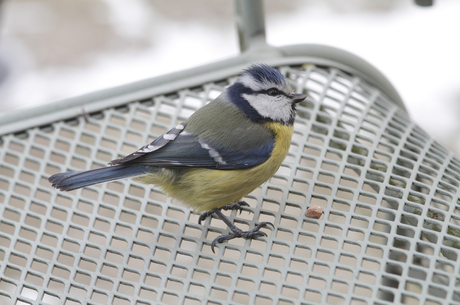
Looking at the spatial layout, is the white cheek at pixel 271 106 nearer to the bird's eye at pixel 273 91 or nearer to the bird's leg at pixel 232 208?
the bird's eye at pixel 273 91

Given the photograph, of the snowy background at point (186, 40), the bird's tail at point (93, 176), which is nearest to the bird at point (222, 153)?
the bird's tail at point (93, 176)

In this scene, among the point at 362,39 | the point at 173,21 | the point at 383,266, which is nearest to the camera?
the point at 383,266

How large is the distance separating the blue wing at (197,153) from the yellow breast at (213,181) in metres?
0.03

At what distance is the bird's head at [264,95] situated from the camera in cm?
232

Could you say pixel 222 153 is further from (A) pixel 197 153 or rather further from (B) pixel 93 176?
(B) pixel 93 176

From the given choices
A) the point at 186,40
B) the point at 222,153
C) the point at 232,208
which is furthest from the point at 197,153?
the point at 186,40

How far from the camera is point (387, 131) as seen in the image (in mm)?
2367

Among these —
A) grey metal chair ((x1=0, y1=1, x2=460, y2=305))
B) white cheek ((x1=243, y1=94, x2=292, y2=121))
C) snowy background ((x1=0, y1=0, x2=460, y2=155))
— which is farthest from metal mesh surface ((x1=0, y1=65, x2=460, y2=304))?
snowy background ((x1=0, y1=0, x2=460, y2=155))

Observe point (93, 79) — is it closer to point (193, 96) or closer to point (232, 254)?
point (232, 254)

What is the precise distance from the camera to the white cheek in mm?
2324

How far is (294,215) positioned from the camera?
2.04 m

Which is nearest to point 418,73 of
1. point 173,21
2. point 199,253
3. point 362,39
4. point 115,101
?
point 362,39

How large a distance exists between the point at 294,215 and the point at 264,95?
1.91ft

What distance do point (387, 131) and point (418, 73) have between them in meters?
2.92
